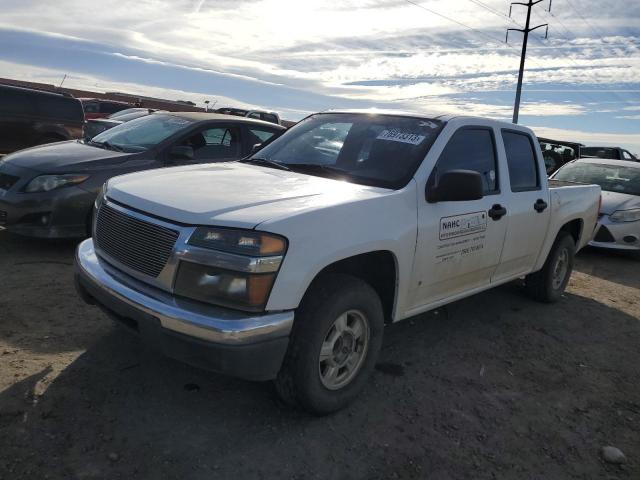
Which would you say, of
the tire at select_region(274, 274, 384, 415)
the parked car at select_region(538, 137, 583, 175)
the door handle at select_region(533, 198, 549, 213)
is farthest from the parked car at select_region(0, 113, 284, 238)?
the parked car at select_region(538, 137, 583, 175)

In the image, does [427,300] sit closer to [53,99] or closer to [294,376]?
[294,376]

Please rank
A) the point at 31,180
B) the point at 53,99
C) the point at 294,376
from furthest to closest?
the point at 53,99 → the point at 31,180 → the point at 294,376

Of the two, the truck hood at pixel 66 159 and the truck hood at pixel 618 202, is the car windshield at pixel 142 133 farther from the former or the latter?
the truck hood at pixel 618 202

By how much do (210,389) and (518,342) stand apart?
2.77 meters

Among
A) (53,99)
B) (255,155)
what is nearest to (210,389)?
(255,155)

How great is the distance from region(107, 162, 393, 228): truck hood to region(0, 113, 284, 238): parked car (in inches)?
83.1

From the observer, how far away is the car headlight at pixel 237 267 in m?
2.57

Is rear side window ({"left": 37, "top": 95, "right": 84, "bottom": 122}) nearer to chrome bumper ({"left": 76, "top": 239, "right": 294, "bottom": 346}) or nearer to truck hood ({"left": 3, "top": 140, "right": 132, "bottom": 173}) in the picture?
truck hood ({"left": 3, "top": 140, "right": 132, "bottom": 173})

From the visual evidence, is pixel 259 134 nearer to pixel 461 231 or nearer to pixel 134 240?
pixel 461 231

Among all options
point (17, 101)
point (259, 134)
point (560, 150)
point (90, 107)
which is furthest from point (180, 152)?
point (90, 107)

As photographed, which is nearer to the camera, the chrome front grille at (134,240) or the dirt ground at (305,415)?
the dirt ground at (305,415)

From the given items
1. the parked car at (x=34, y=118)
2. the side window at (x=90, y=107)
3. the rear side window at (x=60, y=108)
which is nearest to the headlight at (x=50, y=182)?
the parked car at (x=34, y=118)

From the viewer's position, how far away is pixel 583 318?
18.0 ft

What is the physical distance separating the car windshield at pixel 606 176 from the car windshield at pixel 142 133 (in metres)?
6.75
